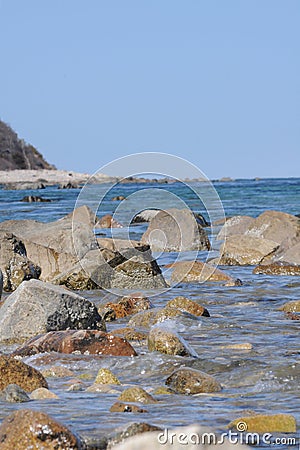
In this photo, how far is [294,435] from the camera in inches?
164

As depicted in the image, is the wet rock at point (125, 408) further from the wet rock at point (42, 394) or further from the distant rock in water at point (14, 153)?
the distant rock in water at point (14, 153)

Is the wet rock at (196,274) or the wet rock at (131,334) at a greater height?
the wet rock at (196,274)

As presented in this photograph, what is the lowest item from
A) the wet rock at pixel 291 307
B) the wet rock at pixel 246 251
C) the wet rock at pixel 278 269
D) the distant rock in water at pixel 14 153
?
the wet rock at pixel 291 307

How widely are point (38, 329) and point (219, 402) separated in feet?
8.79

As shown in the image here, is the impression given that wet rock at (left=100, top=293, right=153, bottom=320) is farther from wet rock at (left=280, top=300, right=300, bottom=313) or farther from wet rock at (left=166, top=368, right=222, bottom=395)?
wet rock at (left=166, top=368, right=222, bottom=395)

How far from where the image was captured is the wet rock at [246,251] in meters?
13.8

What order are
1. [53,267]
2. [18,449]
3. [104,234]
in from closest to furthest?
[18,449]
[53,267]
[104,234]

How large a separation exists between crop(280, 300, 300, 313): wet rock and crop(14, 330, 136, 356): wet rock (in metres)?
2.63

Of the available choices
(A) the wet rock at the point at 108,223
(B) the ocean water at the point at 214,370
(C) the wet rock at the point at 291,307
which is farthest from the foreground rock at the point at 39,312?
(A) the wet rock at the point at 108,223

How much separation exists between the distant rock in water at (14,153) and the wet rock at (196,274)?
270 feet

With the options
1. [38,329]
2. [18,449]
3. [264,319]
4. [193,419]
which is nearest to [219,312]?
[264,319]

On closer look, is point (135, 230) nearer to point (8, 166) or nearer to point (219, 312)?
point (219, 312)

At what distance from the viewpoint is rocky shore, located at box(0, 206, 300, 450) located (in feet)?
13.9

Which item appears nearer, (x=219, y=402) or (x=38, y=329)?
(x=219, y=402)
